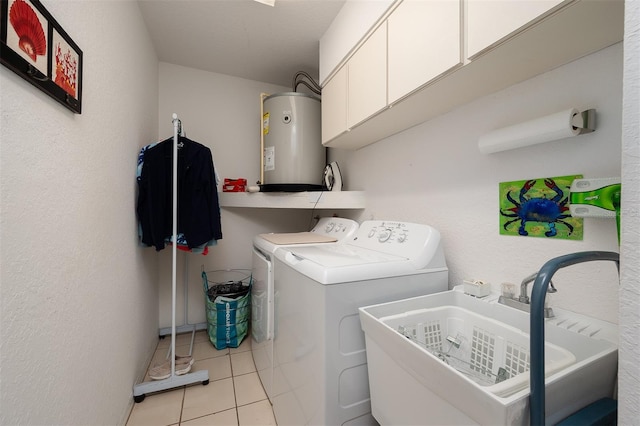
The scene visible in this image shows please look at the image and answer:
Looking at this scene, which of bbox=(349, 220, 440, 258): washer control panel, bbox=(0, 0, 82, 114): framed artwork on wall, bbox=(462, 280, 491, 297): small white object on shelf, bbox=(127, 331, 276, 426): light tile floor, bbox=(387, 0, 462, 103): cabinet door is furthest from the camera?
bbox=(127, 331, 276, 426): light tile floor

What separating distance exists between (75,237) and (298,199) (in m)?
1.37

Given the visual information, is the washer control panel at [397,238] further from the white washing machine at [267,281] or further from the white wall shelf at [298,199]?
the white wall shelf at [298,199]

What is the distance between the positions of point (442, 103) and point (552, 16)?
54 cm

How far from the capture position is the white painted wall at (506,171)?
30.8 inches

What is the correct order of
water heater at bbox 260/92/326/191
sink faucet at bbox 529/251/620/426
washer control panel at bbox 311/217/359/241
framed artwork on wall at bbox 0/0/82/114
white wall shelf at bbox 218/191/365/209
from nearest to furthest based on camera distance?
sink faucet at bbox 529/251/620/426 → framed artwork on wall at bbox 0/0/82/114 → washer control panel at bbox 311/217/359/241 → white wall shelf at bbox 218/191/365/209 → water heater at bbox 260/92/326/191

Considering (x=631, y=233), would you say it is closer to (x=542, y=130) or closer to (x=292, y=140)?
(x=542, y=130)

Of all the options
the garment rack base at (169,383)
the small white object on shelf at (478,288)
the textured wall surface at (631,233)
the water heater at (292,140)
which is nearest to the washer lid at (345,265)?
the small white object on shelf at (478,288)

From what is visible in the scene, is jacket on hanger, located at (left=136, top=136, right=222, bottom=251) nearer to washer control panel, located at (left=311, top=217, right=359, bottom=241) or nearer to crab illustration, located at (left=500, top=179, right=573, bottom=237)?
washer control panel, located at (left=311, top=217, right=359, bottom=241)

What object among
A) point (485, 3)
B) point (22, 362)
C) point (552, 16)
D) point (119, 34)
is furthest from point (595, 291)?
point (119, 34)

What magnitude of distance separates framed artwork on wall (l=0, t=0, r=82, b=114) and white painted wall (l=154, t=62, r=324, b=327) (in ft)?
5.34

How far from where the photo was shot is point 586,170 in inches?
32.2

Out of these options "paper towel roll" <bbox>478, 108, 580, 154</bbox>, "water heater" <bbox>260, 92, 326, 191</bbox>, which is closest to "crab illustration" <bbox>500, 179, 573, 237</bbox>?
"paper towel roll" <bbox>478, 108, 580, 154</bbox>

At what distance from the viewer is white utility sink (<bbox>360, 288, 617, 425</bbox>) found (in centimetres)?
54

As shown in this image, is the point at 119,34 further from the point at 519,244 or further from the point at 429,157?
the point at 519,244
